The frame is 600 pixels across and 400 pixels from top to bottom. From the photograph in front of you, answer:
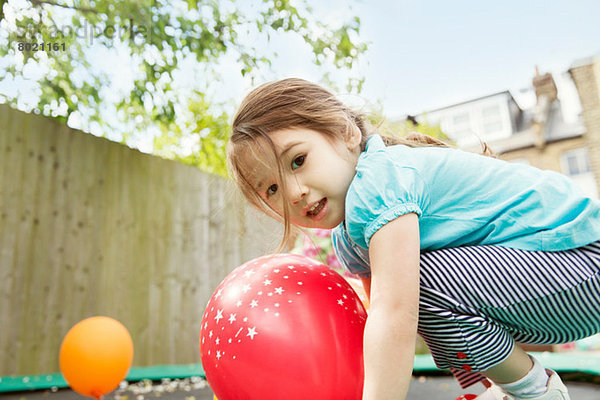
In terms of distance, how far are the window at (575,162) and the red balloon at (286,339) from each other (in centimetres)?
1486

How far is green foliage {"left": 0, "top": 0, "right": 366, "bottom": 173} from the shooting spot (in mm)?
3559

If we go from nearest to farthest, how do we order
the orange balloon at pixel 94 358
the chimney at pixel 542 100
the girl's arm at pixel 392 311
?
the girl's arm at pixel 392 311 → the orange balloon at pixel 94 358 → the chimney at pixel 542 100

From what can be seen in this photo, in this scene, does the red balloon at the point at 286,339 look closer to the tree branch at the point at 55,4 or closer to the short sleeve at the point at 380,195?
the short sleeve at the point at 380,195

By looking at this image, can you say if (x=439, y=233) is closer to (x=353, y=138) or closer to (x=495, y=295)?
(x=495, y=295)

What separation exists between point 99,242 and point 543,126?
46.8 ft

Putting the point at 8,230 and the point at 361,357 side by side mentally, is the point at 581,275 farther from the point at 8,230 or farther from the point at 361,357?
the point at 8,230

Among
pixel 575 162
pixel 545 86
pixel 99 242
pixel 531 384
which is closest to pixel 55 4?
pixel 99 242

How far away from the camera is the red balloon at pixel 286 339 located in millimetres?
1249

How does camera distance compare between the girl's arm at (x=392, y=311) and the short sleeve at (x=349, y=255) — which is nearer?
the girl's arm at (x=392, y=311)

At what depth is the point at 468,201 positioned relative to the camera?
4.21 feet

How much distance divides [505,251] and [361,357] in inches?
18.4

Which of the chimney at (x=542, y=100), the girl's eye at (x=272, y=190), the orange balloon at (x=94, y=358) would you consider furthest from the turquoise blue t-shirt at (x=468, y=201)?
the chimney at (x=542, y=100)

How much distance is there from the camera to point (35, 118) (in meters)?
3.52

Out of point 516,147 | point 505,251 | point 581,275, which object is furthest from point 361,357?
point 516,147
